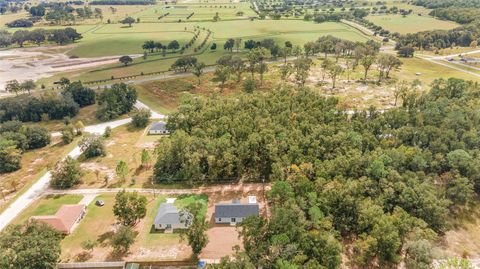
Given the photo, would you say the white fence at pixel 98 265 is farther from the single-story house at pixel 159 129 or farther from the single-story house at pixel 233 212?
the single-story house at pixel 159 129

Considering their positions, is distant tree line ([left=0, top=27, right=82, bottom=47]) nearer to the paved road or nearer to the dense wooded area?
the paved road

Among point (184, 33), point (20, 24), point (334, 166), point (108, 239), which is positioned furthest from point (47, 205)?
point (20, 24)

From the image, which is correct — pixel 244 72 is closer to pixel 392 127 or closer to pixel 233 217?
pixel 392 127

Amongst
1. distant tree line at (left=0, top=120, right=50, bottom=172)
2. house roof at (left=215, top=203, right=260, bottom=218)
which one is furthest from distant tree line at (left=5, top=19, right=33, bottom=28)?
house roof at (left=215, top=203, right=260, bottom=218)

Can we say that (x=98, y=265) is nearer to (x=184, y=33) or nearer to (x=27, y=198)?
(x=27, y=198)

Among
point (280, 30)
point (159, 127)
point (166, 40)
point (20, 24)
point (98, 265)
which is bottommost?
point (98, 265)
